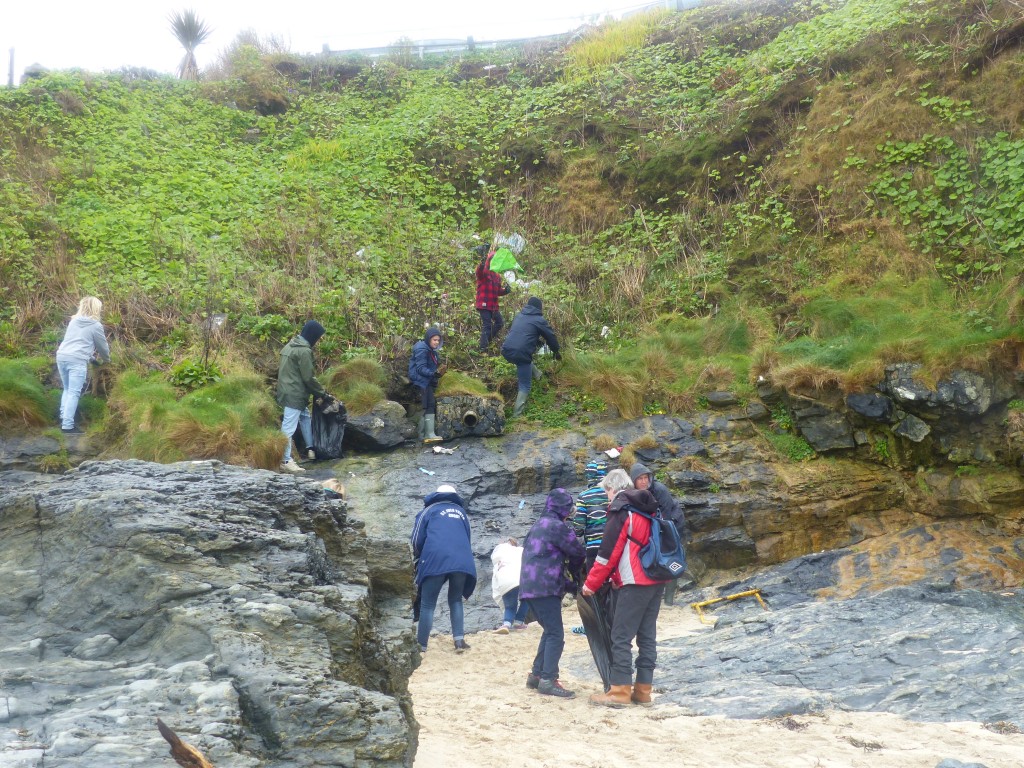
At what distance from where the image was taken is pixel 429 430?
12.3m

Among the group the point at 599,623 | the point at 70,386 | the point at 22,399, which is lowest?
the point at 599,623

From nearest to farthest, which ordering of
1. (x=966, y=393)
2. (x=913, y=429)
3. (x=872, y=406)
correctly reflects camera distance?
(x=966, y=393) → (x=913, y=429) → (x=872, y=406)

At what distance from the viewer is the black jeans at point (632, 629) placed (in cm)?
644

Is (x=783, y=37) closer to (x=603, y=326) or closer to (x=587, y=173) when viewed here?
(x=587, y=173)

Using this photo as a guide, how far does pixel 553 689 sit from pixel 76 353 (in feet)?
26.5

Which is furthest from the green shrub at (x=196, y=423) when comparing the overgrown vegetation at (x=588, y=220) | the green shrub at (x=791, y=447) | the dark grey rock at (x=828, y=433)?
the dark grey rock at (x=828, y=433)

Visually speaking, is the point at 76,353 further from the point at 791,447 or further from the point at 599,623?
the point at 791,447

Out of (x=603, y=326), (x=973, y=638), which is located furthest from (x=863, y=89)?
(x=973, y=638)

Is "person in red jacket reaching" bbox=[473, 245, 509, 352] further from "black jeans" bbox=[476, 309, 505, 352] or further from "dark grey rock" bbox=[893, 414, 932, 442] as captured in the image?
"dark grey rock" bbox=[893, 414, 932, 442]

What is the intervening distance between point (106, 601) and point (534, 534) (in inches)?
142

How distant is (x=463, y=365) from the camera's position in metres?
13.8

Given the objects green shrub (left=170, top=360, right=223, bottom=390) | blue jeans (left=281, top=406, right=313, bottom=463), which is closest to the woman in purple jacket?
blue jeans (left=281, top=406, right=313, bottom=463)

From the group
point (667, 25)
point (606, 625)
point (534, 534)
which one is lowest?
point (606, 625)

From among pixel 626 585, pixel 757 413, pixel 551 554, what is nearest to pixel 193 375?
pixel 551 554
